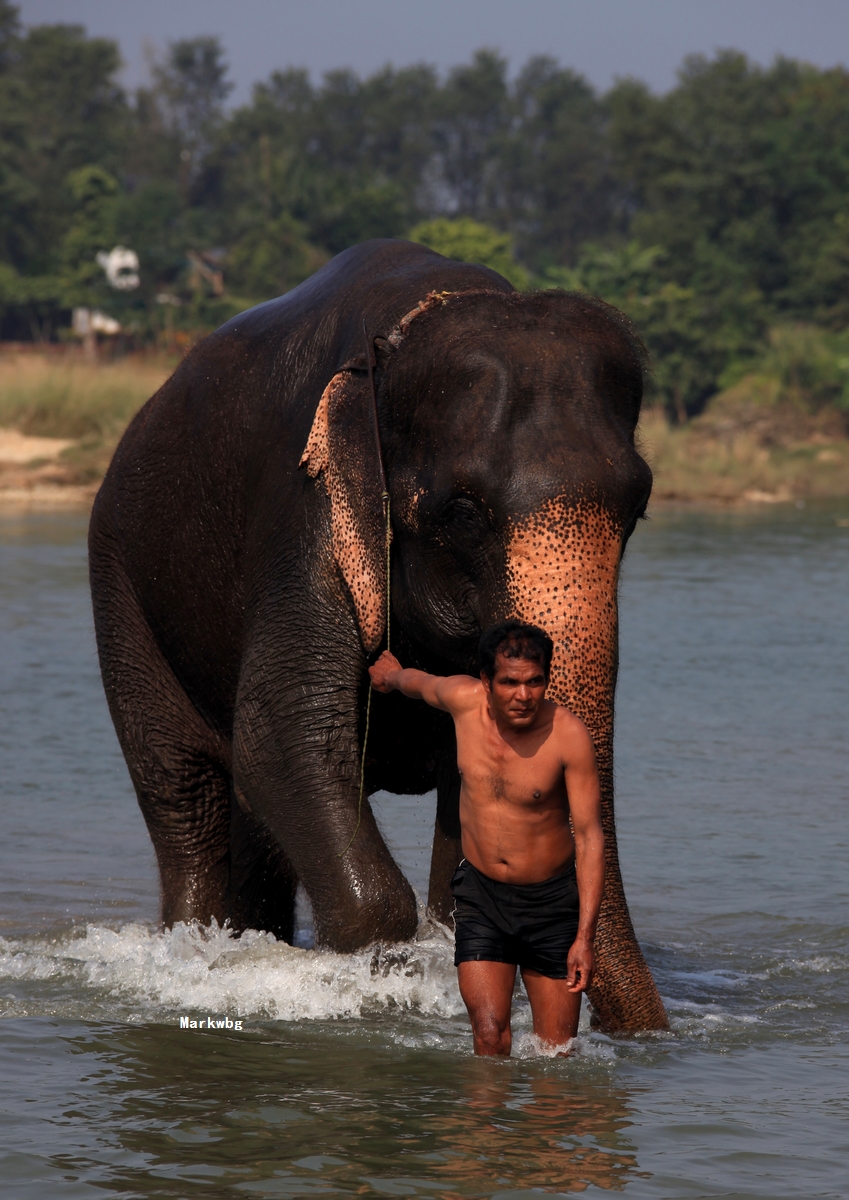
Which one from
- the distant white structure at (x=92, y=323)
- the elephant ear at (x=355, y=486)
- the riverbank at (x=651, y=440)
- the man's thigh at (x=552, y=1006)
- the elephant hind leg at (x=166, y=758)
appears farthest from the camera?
the distant white structure at (x=92, y=323)

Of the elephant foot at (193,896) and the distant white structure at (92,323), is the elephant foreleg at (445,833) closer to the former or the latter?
the elephant foot at (193,896)

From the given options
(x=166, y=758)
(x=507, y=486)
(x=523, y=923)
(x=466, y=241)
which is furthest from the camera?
(x=466, y=241)

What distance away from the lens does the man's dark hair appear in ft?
13.3

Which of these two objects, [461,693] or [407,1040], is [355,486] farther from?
[407,1040]

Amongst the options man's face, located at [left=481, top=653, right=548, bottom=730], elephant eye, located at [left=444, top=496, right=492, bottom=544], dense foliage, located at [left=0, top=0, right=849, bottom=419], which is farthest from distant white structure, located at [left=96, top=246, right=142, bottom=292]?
man's face, located at [left=481, top=653, right=548, bottom=730]

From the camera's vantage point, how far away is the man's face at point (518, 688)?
4.07 m

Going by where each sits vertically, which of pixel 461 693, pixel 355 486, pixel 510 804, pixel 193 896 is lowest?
pixel 193 896

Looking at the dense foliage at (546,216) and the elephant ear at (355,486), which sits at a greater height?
the dense foliage at (546,216)

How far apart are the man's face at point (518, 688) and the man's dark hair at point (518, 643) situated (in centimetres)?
1

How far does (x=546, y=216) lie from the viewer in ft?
298

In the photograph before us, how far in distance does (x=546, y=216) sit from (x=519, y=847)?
8867 cm

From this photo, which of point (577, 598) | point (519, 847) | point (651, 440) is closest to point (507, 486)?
point (577, 598)

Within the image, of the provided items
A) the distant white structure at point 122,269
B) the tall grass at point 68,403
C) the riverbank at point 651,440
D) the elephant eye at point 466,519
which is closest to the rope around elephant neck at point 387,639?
the elephant eye at point 466,519

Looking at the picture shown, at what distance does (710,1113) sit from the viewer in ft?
15.0
